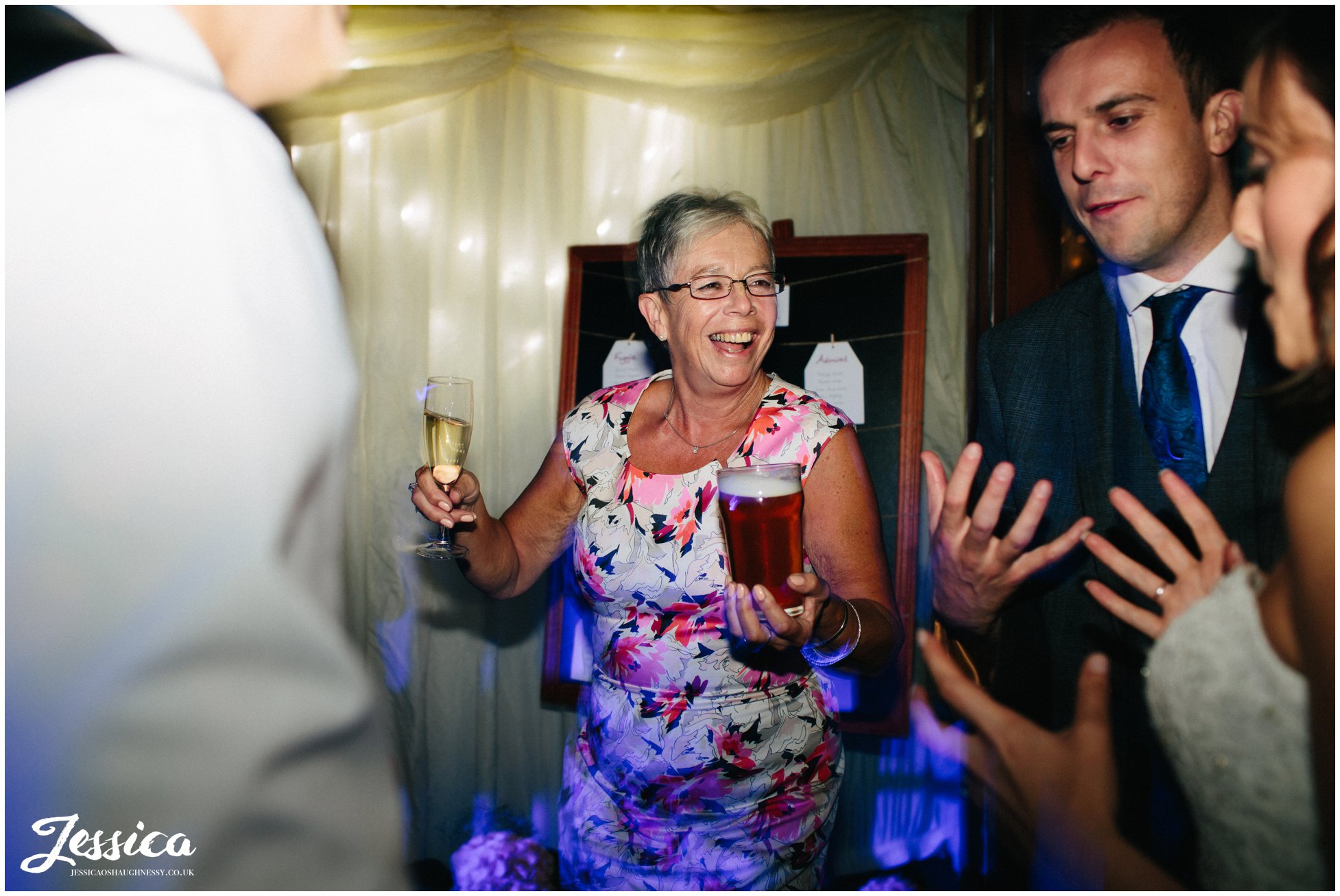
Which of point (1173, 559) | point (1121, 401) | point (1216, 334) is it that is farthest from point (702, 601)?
point (1216, 334)

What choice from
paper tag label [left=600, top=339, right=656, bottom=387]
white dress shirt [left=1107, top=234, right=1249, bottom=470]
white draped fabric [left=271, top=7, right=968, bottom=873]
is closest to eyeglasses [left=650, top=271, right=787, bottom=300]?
white dress shirt [left=1107, top=234, right=1249, bottom=470]

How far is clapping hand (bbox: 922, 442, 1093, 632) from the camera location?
1.00 metres

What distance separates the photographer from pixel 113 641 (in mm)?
553

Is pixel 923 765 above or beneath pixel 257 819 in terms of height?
beneath

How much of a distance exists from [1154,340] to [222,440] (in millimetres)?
1406

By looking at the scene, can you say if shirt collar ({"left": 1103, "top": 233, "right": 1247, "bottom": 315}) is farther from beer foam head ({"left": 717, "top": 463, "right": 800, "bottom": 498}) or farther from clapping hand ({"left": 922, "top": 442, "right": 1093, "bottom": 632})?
beer foam head ({"left": 717, "top": 463, "right": 800, "bottom": 498})

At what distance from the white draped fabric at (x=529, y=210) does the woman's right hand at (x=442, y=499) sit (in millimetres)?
1144

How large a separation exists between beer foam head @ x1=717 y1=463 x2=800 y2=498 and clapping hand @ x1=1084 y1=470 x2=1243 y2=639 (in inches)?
17.8

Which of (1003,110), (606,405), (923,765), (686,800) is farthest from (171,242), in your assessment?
(923,765)

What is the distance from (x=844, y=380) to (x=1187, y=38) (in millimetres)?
1281

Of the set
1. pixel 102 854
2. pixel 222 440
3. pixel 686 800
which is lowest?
pixel 686 800

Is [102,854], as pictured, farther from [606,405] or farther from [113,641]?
[606,405]

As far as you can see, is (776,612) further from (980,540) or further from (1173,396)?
(1173,396)

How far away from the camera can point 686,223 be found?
1400 mm
